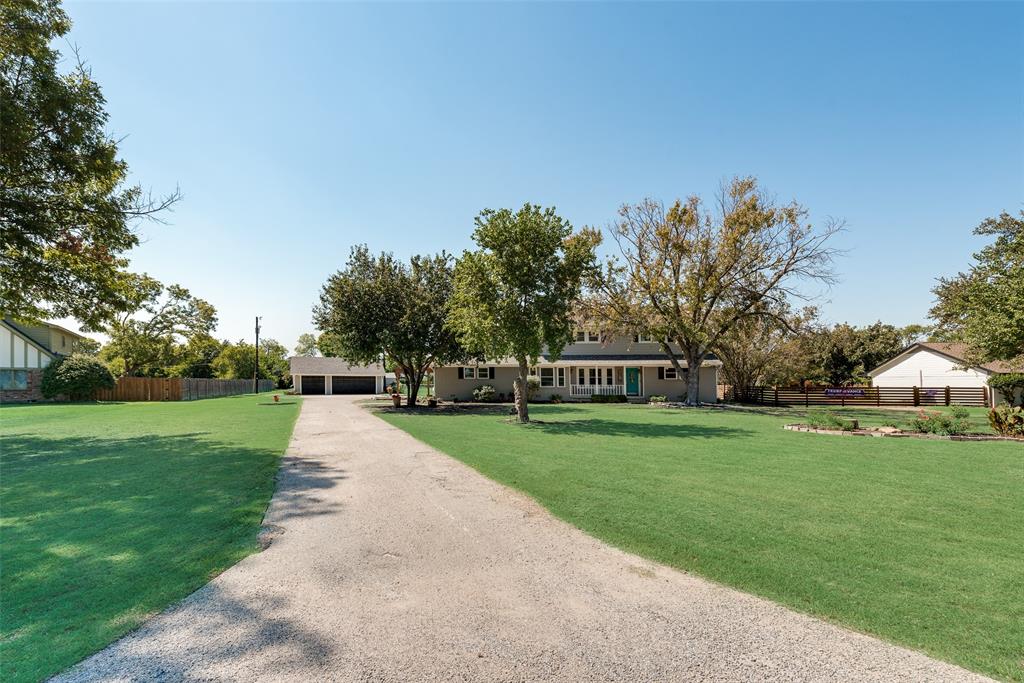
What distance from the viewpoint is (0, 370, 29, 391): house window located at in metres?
32.9

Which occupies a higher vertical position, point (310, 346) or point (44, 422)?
point (310, 346)

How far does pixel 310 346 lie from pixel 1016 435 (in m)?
113

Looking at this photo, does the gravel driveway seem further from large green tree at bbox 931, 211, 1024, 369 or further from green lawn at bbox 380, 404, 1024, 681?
large green tree at bbox 931, 211, 1024, 369

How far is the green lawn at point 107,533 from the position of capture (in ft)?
11.2

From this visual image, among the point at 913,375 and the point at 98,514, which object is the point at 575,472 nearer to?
the point at 98,514

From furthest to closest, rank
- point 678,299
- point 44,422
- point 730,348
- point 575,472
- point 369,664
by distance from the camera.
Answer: point 730,348, point 678,299, point 44,422, point 575,472, point 369,664

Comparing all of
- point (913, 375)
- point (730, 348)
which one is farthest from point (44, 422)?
point (913, 375)

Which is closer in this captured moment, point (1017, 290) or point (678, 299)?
point (1017, 290)

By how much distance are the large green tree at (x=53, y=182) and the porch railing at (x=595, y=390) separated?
25454 mm

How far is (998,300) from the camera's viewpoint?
14969mm

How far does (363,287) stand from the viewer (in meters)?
25.0

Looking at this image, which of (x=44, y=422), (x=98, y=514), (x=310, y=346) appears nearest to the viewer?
(x=98, y=514)

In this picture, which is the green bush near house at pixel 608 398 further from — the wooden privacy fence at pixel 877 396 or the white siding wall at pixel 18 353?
the white siding wall at pixel 18 353

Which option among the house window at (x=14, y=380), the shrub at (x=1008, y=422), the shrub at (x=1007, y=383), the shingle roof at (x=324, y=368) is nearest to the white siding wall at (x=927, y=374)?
the shrub at (x=1007, y=383)
